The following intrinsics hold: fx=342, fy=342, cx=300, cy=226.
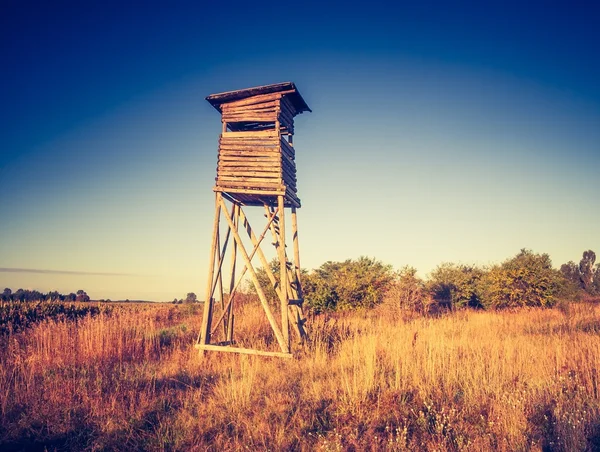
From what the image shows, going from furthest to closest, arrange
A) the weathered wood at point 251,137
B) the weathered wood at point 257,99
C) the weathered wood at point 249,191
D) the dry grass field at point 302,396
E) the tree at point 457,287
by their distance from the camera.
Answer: the tree at point 457,287, the weathered wood at point 257,99, the weathered wood at point 251,137, the weathered wood at point 249,191, the dry grass field at point 302,396

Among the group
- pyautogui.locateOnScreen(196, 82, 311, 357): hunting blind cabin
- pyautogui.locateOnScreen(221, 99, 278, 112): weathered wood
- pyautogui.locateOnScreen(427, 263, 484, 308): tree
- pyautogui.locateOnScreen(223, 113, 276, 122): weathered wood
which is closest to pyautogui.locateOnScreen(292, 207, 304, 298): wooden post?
pyautogui.locateOnScreen(196, 82, 311, 357): hunting blind cabin

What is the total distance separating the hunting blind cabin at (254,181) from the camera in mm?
8648

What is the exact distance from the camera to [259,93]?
9.20 m

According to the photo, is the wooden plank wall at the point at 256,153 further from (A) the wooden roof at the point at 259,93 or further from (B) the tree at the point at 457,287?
(B) the tree at the point at 457,287

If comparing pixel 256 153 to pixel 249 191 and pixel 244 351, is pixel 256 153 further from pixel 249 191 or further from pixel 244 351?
pixel 244 351

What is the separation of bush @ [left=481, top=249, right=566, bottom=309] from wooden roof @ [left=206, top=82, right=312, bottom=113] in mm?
14817

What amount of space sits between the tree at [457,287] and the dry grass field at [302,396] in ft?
33.9

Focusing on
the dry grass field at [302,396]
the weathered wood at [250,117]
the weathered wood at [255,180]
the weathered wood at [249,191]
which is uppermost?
the weathered wood at [250,117]

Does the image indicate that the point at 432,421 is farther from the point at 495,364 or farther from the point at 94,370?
the point at 94,370

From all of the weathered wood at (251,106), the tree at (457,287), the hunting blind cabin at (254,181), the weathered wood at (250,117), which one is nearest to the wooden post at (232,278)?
the hunting blind cabin at (254,181)

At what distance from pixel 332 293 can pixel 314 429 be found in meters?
12.0

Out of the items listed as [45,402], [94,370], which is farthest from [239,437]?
[94,370]

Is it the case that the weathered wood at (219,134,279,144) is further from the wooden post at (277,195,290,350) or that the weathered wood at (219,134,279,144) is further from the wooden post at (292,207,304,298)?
the wooden post at (292,207,304,298)

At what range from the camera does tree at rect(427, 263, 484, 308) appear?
19.0 m
